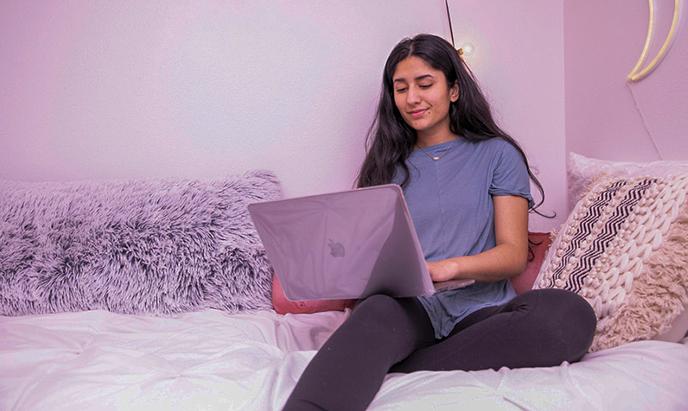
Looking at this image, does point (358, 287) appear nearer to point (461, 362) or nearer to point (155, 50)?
point (461, 362)

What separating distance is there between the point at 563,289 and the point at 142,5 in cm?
146

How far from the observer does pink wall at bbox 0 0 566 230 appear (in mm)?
1657

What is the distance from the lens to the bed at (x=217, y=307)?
790 millimetres

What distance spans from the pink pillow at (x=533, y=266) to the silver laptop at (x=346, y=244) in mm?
386

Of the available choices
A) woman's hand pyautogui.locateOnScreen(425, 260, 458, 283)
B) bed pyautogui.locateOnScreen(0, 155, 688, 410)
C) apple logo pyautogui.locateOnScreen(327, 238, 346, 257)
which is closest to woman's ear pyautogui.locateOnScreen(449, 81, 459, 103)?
bed pyautogui.locateOnScreen(0, 155, 688, 410)

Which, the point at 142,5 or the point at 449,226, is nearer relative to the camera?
the point at 449,226

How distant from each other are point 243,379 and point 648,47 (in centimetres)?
115

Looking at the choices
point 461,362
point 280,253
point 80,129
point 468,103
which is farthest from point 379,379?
point 80,129

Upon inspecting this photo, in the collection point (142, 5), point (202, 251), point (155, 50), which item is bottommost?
point (202, 251)

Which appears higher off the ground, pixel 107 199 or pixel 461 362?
pixel 107 199

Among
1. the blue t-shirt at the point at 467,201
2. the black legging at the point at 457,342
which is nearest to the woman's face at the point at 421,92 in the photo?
the blue t-shirt at the point at 467,201

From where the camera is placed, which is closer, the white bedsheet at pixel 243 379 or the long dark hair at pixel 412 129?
the white bedsheet at pixel 243 379

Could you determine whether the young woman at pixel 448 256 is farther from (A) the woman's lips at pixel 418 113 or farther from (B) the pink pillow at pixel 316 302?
(B) the pink pillow at pixel 316 302

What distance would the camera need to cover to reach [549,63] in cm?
166
